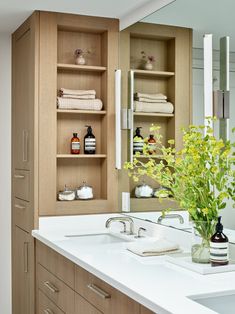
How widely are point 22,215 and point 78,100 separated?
0.92 metres

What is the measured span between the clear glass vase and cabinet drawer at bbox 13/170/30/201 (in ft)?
5.20

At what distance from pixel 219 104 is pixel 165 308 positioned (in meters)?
1.19

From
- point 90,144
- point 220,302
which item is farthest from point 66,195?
point 220,302

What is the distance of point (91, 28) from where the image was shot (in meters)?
3.61

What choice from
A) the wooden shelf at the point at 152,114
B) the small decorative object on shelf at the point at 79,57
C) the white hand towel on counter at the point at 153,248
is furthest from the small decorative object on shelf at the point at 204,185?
the small decorative object on shelf at the point at 79,57

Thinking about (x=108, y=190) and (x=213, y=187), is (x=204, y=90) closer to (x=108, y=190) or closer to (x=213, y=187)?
(x=213, y=187)

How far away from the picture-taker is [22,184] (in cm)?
375

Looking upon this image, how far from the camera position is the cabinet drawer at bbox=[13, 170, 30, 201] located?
364cm

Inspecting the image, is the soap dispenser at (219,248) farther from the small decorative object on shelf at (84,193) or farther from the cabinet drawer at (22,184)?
the cabinet drawer at (22,184)

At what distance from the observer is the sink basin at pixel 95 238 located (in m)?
3.24

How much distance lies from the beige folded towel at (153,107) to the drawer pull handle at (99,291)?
1.16m

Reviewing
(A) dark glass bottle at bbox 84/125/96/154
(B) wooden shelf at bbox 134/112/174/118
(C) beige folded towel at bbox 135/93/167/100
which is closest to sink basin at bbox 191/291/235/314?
(B) wooden shelf at bbox 134/112/174/118

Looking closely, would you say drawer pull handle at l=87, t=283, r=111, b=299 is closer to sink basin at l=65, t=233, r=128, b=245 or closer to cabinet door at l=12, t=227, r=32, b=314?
sink basin at l=65, t=233, r=128, b=245

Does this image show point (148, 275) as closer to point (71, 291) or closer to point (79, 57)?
point (71, 291)
